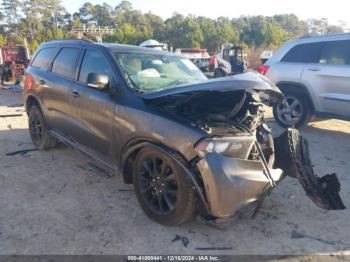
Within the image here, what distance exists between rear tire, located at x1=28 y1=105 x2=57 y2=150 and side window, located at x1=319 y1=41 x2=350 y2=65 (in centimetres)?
551

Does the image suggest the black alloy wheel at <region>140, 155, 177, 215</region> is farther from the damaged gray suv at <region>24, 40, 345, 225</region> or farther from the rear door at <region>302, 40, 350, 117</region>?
the rear door at <region>302, 40, 350, 117</region>

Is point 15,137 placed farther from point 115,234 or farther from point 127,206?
point 115,234

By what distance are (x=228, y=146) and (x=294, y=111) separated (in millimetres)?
4969

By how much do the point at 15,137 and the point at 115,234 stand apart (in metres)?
4.40

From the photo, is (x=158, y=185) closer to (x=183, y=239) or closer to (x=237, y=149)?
(x=183, y=239)

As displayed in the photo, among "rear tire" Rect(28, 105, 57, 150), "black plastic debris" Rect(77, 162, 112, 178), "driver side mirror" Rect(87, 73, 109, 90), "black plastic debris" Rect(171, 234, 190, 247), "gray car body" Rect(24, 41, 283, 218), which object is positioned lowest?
"black plastic debris" Rect(171, 234, 190, 247)

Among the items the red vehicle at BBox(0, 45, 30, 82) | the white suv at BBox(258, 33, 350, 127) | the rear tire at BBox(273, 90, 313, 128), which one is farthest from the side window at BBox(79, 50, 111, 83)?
the red vehicle at BBox(0, 45, 30, 82)

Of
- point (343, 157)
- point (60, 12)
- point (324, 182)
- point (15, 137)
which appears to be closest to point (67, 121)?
point (15, 137)

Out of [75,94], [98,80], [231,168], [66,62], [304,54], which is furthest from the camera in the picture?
[304,54]

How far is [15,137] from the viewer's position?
6754 mm

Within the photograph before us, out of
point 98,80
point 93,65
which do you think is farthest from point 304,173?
point 93,65

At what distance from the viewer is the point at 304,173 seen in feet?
11.6

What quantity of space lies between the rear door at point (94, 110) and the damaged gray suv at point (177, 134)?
0.04 ft

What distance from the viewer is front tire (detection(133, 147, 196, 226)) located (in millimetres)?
3172
